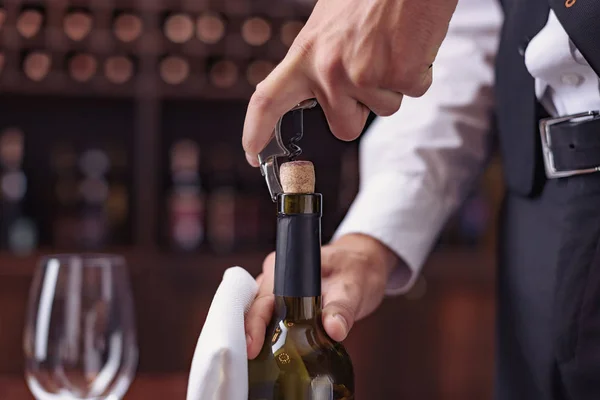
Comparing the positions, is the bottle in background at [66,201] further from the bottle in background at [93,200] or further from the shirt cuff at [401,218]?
the shirt cuff at [401,218]

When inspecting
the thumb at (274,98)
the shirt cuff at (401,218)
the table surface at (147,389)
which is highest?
the thumb at (274,98)

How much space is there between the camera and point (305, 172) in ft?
1.73

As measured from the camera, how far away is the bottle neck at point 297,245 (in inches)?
20.7

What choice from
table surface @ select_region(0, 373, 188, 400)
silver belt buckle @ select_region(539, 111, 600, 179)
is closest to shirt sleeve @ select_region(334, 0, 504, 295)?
silver belt buckle @ select_region(539, 111, 600, 179)

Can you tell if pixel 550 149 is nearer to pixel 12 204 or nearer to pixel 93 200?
pixel 93 200

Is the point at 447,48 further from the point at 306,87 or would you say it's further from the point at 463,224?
the point at 463,224

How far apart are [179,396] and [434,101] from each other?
1.92 feet

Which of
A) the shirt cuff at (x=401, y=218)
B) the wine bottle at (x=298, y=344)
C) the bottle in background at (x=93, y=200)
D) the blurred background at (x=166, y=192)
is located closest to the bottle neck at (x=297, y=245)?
the wine bottle at (x=298, y=344)

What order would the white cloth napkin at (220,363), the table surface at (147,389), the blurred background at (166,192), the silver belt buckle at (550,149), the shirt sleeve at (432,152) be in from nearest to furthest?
the white cloth napkin at (220,363) → the silver belt buckle at (550,149) → the shirt sleeve at (432,152) → the table surface at (147,389) → the blurred background at (166,192)

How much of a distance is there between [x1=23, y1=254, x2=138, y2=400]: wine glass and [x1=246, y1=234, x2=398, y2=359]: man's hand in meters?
0.24

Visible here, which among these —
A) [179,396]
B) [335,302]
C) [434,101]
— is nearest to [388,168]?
[434,101]

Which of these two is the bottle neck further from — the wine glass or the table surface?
the table surface

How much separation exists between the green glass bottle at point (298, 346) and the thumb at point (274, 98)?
1.8 inches

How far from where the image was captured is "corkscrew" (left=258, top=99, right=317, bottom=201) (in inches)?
21.7
